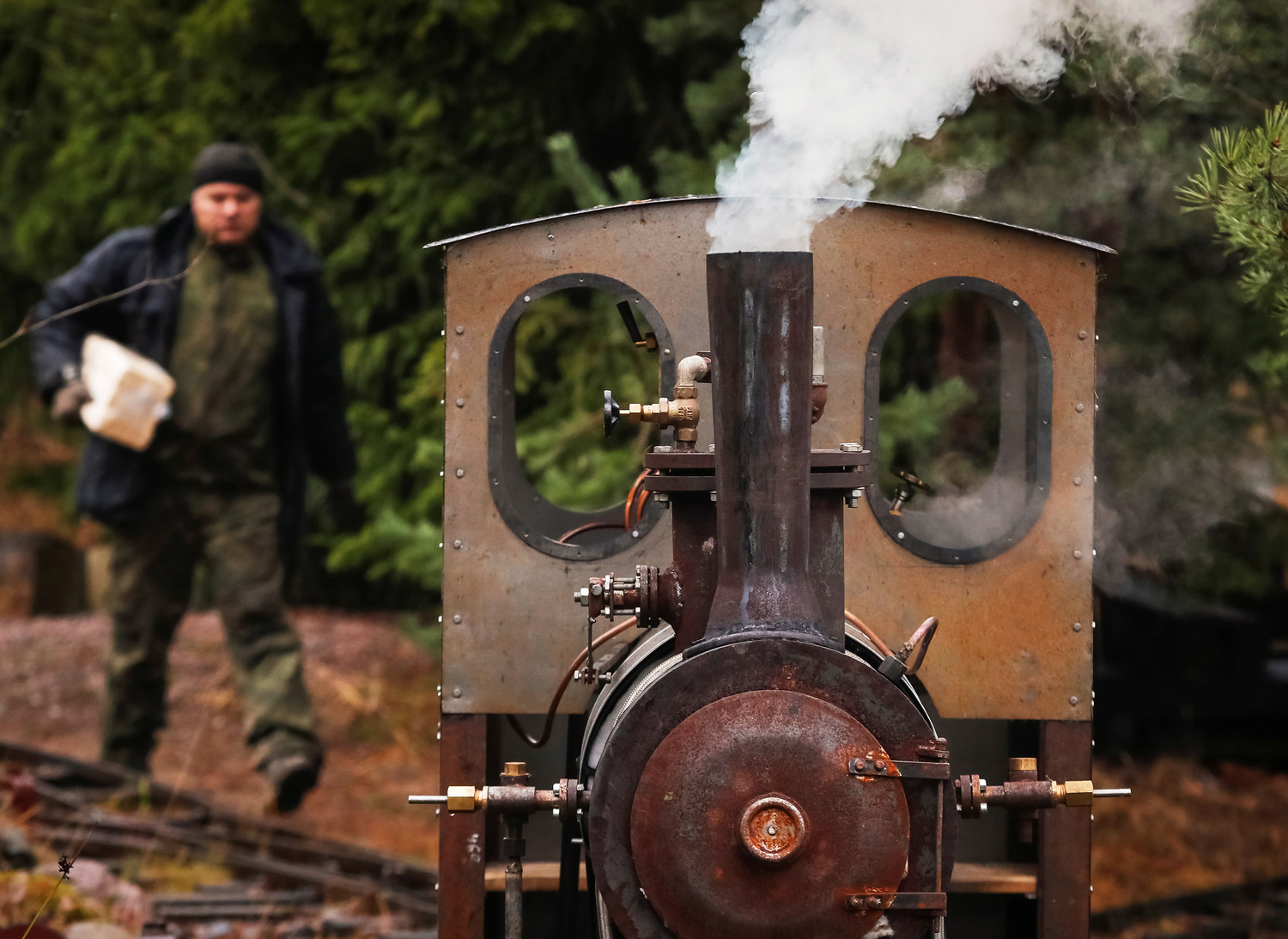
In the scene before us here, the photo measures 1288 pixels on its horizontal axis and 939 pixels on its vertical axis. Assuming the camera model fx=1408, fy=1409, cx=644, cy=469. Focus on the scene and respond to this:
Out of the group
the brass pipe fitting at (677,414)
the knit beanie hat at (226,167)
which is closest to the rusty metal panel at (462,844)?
the brass pipe fitting at (677,414)

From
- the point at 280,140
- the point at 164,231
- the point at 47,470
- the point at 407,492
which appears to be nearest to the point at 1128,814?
the point at 407,492

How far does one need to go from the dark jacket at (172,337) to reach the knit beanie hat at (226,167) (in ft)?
0.72

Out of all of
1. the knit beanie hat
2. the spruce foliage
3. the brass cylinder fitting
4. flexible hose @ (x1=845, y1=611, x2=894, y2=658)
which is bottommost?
the brass cylinder fitting

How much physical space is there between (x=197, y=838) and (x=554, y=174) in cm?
331

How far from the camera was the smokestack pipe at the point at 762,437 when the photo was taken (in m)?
2.24

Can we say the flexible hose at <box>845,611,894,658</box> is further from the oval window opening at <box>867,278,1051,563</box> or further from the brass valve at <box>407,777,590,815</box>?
the brass valve at <box>407,777,590,815</box>

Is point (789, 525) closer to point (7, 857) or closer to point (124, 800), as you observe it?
point (7, 857)

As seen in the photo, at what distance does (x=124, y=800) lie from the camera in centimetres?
538

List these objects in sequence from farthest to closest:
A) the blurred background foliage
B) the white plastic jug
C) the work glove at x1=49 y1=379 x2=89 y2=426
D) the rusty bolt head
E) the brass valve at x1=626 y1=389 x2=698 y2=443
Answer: the white plastic jug → the work glove at x1=49 y1=379 x2=89 y2=426 → the blurred background foliage → the brass valve at x1=626 y1=389 x2=698 y2=443 → the rusty bolt head

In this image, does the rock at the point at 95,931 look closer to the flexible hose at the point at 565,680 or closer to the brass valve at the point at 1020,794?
the flexible hose at the point at 565,680

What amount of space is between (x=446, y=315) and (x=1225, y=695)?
4.63 metres

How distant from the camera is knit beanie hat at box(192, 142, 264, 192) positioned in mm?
5477

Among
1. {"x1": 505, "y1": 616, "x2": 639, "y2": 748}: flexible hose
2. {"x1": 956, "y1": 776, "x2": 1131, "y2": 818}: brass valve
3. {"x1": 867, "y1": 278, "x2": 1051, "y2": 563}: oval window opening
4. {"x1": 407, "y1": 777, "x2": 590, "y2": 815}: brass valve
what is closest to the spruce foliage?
{"x1": 867, "y1": 278, "x2": 1051, "y2": 563}: oval window opening

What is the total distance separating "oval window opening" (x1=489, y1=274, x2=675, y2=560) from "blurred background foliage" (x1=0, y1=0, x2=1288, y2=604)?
0.03m
